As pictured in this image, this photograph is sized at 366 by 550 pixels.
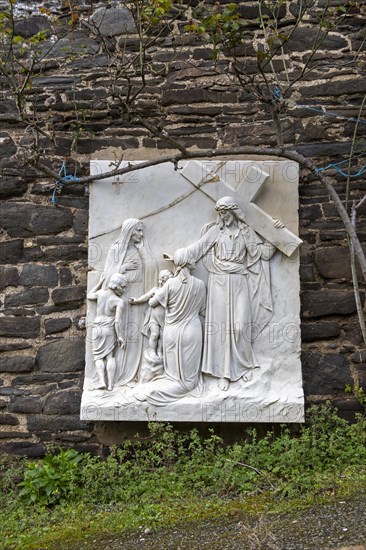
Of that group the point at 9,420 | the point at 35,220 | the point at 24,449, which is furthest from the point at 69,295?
the point at 24,449

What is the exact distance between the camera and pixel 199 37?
20.2 feet

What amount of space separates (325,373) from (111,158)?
2.28 m

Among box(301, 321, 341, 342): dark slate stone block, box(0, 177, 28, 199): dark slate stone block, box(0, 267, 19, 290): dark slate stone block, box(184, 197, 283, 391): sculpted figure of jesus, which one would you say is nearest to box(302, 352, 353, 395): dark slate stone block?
box(301, 321, 341, 342): dark slate stone block

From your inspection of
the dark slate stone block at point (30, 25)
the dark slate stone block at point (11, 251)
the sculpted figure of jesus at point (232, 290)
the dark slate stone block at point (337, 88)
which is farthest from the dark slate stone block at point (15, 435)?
the dark slate stone block at point (337, 88)

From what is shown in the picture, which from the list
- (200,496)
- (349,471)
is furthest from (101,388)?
(349,471)

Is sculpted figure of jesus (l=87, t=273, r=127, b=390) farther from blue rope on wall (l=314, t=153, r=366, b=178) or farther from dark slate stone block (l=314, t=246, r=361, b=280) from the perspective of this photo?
blue rope on wall (l=314, t=153, r=366, b=178)

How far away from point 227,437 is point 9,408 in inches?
63.1

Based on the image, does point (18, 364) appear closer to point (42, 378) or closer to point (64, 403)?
point (42, 378)

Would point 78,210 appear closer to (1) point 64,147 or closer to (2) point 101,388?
(1) point 64,147

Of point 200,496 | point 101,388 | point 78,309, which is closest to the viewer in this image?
point 200,496

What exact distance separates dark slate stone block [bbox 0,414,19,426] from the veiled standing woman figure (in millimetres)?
926

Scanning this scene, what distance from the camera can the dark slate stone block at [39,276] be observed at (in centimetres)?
589

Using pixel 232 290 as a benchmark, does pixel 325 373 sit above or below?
below

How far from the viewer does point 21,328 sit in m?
5.84
